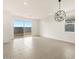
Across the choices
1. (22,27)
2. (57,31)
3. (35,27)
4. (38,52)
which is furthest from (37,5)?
(35,27)

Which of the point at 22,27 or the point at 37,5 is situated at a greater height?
the point at 37,5

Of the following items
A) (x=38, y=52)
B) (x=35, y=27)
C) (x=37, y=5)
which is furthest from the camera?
(x=35, y=27)

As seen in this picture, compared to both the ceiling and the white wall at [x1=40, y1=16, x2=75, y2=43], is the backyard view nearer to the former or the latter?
the white wall at [x1=40, y1=16, x2=75, y2=43]

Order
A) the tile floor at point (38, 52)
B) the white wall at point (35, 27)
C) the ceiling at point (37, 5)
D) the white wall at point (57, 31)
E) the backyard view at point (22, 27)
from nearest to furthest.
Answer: the tile floor at point (38, 52)
the ceiling at point (37, 5)
the white wall at point (57, 31)
the backyard view at point (22, 27)
the white wall at point (35, 27)

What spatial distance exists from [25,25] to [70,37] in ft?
27.0

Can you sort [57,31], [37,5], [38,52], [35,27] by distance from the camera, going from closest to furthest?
[38,52] → [37,5] → [57,31] → [35,27]

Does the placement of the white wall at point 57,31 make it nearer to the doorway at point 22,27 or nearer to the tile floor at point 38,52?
the tile floor at point 38,52

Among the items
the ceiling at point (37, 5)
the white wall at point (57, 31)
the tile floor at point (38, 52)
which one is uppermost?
the ceiling at point (37, 5)

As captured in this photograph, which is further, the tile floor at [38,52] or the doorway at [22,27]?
the doorway at [22,27]

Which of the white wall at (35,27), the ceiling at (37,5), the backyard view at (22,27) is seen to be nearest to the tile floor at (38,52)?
the ceiling at (37,5)

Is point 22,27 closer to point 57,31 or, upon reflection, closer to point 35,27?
point 35,27

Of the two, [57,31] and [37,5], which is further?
[57,31]

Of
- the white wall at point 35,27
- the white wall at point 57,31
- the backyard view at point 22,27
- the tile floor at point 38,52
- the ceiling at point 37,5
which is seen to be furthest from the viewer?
the white wall at point 35,27
